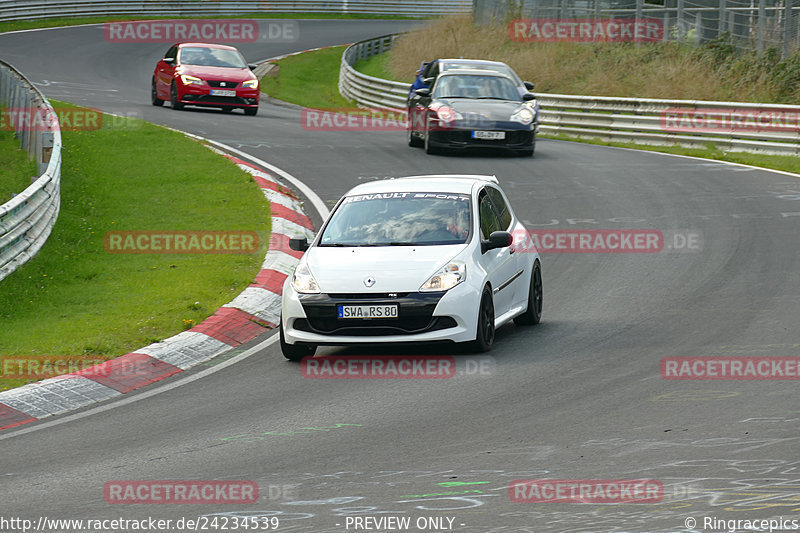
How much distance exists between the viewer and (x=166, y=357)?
10.8 metres

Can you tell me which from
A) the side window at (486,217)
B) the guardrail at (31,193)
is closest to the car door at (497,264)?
the side window at (486,217)

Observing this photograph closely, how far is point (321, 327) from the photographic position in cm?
1042

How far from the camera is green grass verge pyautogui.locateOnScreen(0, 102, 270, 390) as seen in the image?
38.4ft

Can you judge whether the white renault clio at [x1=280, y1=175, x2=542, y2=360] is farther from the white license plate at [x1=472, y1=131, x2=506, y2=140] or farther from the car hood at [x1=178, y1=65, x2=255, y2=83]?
the car hood at [x1=178, y1=65, x2=255, y2=83]

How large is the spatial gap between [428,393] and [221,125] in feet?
63.7

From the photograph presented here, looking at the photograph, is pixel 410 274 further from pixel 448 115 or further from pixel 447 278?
pixel 448 115

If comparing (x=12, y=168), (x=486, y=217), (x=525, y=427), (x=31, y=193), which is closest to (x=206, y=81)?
(x=12, y=168)

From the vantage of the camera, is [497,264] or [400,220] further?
[400,220]

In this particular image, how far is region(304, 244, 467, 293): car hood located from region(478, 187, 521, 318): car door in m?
0.34

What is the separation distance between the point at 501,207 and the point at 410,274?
7.67 ft

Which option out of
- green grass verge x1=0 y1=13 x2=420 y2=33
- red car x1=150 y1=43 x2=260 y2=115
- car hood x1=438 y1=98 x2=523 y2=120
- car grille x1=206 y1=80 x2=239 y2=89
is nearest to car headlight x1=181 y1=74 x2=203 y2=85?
red car x1=150 y1=43 x2=260 y2=115

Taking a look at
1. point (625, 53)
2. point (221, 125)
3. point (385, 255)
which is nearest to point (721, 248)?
point (385, 255)

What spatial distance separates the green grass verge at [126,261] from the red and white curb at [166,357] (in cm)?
21

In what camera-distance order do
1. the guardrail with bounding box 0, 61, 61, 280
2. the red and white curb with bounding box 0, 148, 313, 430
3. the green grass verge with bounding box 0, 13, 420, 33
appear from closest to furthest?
the red and white curb with bounding box 0, 148, 313, 430, the guardrail with bounding box 0, 61, 61, 280, the green grass verge with bounding box 0, 13, 420, 33
